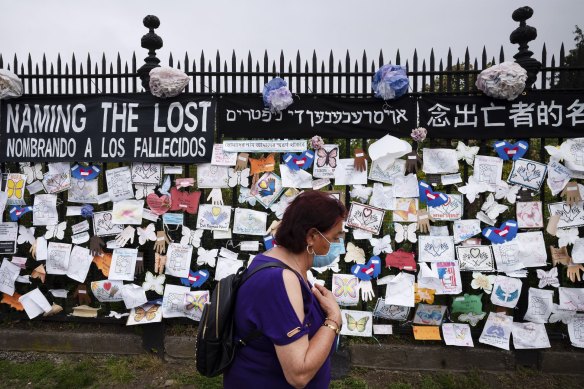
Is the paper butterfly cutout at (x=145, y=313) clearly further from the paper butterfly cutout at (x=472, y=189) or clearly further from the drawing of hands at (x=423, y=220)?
the paper butterfly cutout at (x=472, y=189)

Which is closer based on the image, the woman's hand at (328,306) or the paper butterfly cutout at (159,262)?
the woman's hand at (328,306)

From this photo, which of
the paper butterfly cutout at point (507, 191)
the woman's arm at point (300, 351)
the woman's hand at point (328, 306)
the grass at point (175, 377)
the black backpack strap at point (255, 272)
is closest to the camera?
the woman's arm at point (300, 351)

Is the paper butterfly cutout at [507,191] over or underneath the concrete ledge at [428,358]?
over

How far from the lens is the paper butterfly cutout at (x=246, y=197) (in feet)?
13.4

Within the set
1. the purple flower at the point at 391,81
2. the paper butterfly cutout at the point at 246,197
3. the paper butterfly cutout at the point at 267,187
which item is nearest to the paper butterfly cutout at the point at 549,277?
the purple flower at the point at 391,81

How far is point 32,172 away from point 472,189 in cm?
480

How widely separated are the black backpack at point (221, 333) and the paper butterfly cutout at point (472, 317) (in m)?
3.03

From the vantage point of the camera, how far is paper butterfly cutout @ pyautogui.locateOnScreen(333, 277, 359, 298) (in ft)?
13.0

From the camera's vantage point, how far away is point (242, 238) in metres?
4.15

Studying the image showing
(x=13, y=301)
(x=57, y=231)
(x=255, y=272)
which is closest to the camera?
(x=255, y=272)

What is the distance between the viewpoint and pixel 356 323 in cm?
400

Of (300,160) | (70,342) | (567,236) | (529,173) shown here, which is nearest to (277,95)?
(300,160)

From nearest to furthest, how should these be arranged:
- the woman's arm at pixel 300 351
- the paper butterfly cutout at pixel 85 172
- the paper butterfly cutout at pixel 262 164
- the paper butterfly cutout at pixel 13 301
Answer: the woman's arm at pixel 300 351
the paper butterfly cutout at pixel 262 164
the paper butterfly cutout at pixel 85 172
the paper butterfly cutout at pixel 13 301

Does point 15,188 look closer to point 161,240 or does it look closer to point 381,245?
point 161,240
